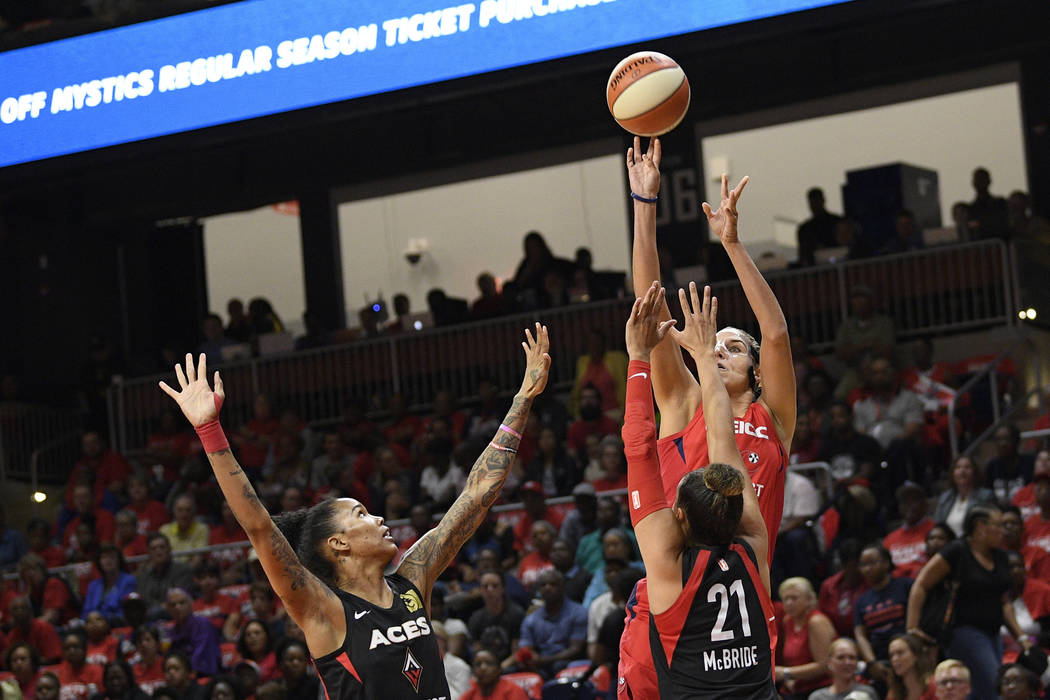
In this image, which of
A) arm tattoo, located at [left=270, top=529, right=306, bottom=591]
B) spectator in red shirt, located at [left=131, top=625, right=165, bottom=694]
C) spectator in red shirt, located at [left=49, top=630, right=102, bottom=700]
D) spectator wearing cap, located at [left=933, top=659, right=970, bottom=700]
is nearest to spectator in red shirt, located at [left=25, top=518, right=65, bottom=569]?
spectator in red shirt, located at [left=49, top=630, right=102, bottom=700]

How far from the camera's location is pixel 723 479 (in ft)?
13.3

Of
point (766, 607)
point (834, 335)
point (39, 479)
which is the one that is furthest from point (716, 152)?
point (766, 607)

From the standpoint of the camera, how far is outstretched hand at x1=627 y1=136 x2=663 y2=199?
5.05m

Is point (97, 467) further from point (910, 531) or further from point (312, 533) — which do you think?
point (312, 533)

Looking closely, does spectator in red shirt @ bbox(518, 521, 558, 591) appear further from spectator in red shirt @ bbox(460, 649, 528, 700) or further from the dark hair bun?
the dark hair bun

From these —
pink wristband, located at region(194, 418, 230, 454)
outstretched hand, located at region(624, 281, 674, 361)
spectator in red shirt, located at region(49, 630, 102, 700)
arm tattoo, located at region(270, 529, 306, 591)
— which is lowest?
spectator in red shirt, located at region(49, 630, 102, 700)

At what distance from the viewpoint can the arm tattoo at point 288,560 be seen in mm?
4125

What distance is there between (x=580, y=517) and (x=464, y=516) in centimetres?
661

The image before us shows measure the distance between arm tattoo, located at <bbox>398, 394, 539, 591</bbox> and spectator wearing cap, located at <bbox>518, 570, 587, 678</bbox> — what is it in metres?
5.30

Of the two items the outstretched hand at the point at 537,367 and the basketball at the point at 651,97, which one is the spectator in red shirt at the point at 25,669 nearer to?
the basketball at the point at 651,97

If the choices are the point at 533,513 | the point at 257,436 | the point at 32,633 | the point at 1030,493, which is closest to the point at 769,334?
the point at 1030,493

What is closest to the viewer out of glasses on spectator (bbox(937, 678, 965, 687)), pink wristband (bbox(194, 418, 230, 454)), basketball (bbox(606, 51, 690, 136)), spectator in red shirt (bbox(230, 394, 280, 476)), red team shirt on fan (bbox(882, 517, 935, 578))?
pink wristband (bbox(194, 418, 230, 454))

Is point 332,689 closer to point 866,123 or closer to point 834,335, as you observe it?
point 834,335

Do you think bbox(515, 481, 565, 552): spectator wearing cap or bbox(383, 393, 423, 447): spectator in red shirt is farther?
bbox(383, 393, 423, 447): spectator in red shirt
